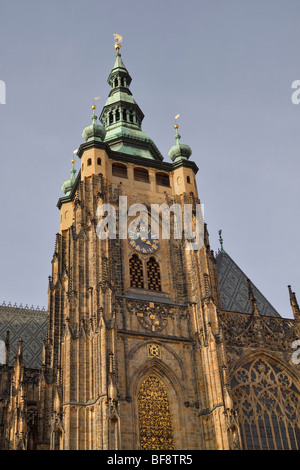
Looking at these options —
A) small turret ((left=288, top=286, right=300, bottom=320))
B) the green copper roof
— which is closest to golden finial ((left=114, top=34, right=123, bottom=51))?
the green copper roof

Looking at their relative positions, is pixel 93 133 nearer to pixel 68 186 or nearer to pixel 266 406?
pixel 68 186

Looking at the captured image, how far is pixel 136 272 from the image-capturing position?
31.9 metres

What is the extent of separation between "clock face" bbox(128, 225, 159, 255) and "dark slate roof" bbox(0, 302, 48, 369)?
929cm

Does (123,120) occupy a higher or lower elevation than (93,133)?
higher

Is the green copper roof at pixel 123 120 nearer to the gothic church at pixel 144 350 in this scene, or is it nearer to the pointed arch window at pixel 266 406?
the gothic church at pixel 144 350

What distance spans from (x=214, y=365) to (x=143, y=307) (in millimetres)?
4058

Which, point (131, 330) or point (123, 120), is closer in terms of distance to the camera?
point (131, 330)

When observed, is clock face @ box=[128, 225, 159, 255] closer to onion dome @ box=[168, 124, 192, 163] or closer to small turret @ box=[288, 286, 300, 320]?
onion dome @ box=[168, 124, 192, 163]

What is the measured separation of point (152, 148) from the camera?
39.0 metres

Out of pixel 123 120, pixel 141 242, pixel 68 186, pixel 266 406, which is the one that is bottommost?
pixel 266 406

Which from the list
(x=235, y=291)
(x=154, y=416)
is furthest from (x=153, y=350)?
(x=235, y=291)

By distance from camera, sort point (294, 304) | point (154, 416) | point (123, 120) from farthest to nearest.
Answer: point (123, 120) < point (294, 304) < point (154, 416)

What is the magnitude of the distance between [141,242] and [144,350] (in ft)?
19.6
